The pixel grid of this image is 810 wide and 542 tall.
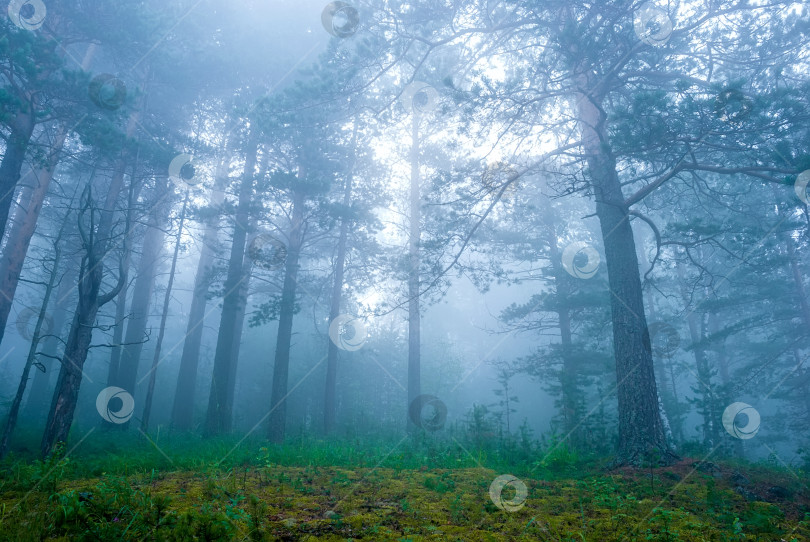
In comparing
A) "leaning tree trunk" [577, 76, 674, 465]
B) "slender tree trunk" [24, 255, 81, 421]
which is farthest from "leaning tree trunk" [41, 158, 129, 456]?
"slender tree trunk" [24, 255, 81, 421]

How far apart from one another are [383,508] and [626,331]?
19.6 ft

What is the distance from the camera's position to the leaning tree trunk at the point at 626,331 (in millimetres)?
6996

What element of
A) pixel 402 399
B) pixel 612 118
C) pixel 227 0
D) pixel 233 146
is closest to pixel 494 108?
pixel 612 118

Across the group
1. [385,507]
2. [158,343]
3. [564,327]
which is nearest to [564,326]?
[564,327]

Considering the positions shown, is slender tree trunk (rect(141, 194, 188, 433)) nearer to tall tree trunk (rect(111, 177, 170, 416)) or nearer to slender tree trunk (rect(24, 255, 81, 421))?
tall tree trunk (rect(111, 177, 170, 416))

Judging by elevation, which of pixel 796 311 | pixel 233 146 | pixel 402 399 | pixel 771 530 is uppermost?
pixel 233 146

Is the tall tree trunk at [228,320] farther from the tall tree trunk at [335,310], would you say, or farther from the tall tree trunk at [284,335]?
the tall tree trunk at [335,310]

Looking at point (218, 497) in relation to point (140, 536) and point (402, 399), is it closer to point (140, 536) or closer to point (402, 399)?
point (140, 536)

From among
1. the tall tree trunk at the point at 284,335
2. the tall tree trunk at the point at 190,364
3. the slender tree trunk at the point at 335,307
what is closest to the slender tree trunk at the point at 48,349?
the tall tree trunk at the point at 190,364

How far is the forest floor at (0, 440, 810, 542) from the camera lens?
2830 mm

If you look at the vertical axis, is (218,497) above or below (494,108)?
below

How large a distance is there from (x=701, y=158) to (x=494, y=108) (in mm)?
4783

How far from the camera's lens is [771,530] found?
11.5 ft

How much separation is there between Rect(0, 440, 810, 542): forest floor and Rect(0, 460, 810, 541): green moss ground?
0.04 ft
